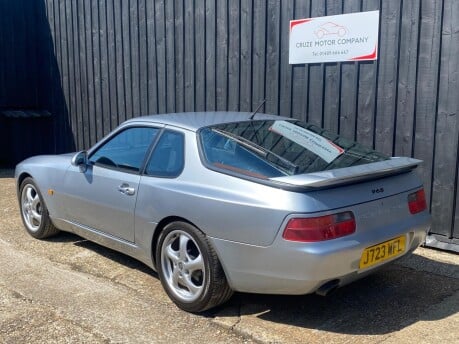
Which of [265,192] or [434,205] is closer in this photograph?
[265,192]

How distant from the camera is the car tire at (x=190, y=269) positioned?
3.54 metres

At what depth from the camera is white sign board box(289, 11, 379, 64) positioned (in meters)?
5.51

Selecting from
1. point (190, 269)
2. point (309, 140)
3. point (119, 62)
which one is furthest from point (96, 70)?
point (190, 269)

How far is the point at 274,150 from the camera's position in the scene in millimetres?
3746

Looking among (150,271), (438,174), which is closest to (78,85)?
(150,271)

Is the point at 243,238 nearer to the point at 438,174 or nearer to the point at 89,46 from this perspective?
the point at 438,174

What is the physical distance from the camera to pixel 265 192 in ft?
10.8

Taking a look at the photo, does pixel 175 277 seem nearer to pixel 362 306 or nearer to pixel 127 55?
pixel 362 306

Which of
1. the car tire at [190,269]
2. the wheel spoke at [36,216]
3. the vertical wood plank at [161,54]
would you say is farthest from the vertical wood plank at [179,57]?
the car tire at [190,269]

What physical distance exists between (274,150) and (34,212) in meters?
3.03

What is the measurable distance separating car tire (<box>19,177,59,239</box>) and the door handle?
148 cm

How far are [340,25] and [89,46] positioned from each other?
200 inches

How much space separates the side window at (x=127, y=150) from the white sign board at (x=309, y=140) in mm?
1019

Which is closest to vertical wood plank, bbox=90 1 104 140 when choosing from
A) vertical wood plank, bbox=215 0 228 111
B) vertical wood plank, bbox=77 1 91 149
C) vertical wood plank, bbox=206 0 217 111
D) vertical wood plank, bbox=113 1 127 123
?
vertical wood plank, bbox=77 1 91 149
